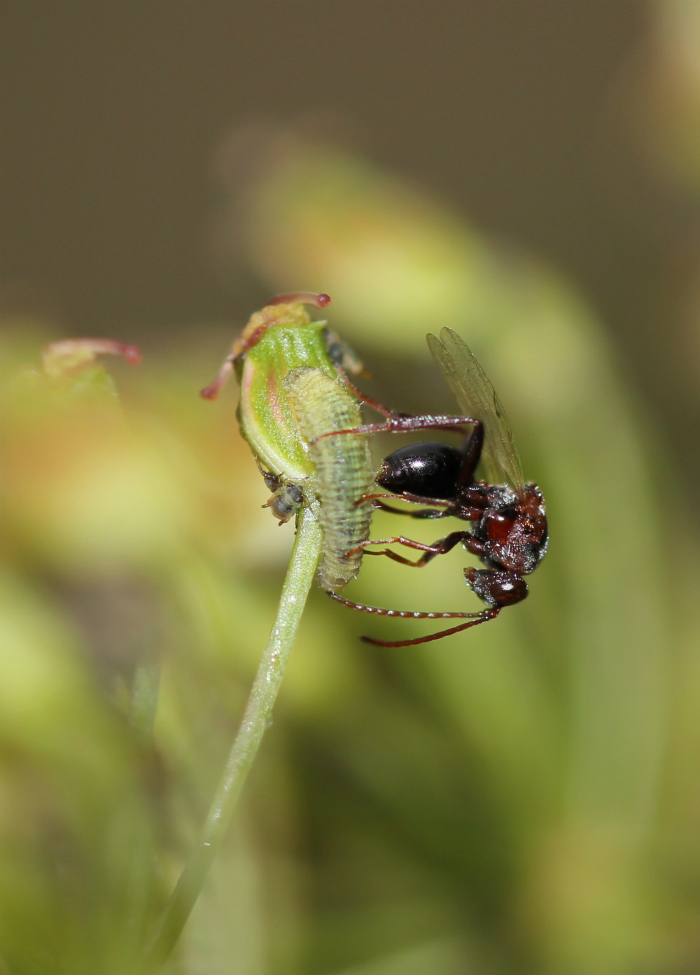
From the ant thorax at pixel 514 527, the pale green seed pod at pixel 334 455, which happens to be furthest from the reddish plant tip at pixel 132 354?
the ant thorax at pixel 514 527

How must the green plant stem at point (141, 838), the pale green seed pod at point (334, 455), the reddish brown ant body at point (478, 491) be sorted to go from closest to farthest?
the pale green seed pod at point (334, 455) < the green plant stem at point (141, 838) < the reddish brown ant body at point (478, 491)

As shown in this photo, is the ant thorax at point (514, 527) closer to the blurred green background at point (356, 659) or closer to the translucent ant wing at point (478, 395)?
the translucent ant wing at point (478, 395)

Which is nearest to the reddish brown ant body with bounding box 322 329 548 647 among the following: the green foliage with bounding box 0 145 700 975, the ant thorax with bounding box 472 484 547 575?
the ant thorax with bounding box 472 484 547 575

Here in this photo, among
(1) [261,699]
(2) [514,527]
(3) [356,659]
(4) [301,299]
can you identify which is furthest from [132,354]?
(3) [356,659]

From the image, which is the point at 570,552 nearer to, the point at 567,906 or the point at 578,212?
the point at 567,906

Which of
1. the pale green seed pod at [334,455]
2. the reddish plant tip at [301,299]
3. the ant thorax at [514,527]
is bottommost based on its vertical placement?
the ant thorax at [514,527]

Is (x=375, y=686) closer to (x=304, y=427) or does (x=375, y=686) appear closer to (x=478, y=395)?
(x=478, y=395)

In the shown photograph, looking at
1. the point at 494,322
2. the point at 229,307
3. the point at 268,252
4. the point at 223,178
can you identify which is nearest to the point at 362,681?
the point at 494,322

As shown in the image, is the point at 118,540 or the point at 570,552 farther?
the point at 570,552
